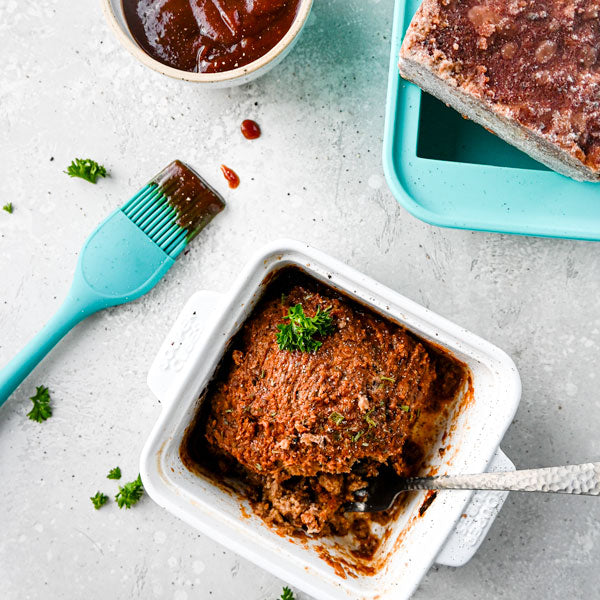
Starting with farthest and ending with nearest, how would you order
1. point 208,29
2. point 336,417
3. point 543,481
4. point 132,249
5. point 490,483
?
point 132,249 < point 208,29 < point 336,417 < point 490,483 < point 543,481

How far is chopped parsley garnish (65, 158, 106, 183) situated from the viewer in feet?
7.38

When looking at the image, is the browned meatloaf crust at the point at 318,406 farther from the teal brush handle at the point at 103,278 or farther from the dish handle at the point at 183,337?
the teal brush handle at the point at 103,278

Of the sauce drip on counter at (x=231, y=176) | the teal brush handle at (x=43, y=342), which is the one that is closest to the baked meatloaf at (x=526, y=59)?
the sauce drip on counter at (x=231, y=176)

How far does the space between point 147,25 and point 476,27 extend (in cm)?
100

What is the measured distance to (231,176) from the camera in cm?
224

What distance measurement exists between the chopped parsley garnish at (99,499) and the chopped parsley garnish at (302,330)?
99 cm

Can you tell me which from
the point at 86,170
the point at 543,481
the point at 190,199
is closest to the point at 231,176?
the point at 190,199

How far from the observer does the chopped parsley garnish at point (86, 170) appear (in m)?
2.25

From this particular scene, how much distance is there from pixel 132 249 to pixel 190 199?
266 mm

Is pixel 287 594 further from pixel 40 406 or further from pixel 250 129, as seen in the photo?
pixel 250 129

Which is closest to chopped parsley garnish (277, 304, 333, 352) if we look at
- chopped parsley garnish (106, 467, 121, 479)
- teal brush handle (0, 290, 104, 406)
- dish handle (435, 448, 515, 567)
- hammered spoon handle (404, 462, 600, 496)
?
hammered spoon handle (404, 462, 600, 496)

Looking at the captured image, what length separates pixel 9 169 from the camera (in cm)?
235

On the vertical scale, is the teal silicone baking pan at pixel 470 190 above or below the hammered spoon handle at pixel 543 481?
above

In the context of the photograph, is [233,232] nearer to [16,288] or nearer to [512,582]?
[16,288]
